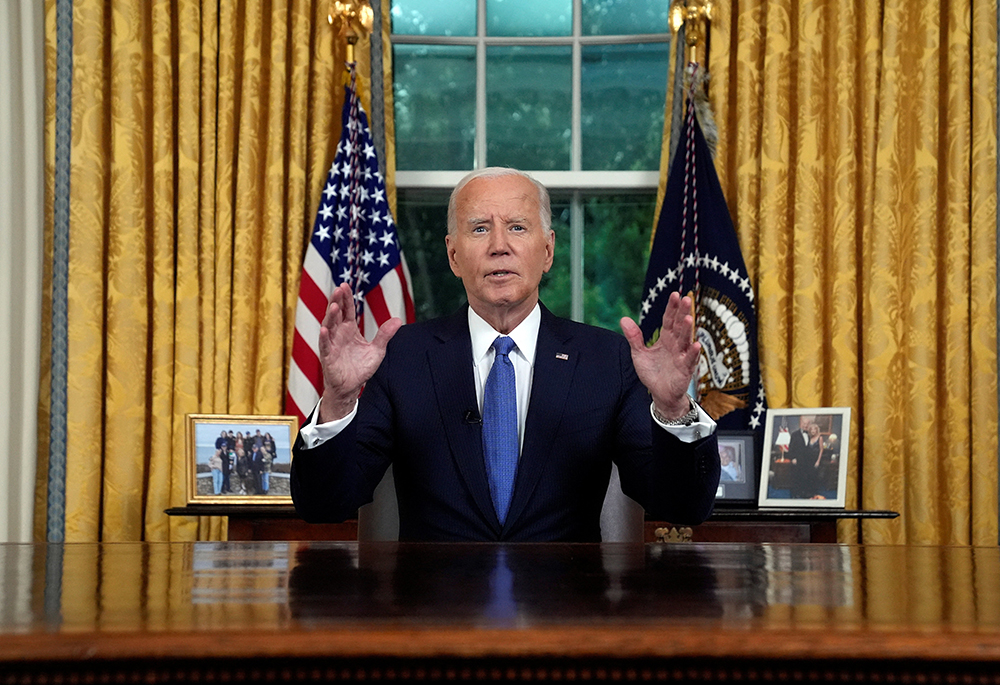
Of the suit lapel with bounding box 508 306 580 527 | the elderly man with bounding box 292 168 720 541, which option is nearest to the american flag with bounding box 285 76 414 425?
the elderly man with bounding box 292 168 720 541

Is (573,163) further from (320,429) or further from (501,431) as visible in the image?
(320,429)

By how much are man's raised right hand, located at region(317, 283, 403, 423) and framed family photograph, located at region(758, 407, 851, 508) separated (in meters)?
1.96

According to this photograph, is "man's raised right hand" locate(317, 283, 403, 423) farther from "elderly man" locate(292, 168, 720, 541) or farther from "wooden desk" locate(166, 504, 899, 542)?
"wooden desk" locate(166, 504, 899, 542)

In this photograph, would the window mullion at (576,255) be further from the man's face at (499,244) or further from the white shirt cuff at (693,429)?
the white shirt cuff at (693,429)

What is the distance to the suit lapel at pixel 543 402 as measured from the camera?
81.0 inches

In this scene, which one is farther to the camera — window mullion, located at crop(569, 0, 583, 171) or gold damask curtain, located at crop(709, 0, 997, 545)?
window mullion, located at crop(569, 0, 583, 171)

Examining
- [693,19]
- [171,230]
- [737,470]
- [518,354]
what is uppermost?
[693,19]

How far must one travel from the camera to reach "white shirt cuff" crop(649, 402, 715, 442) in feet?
5.85

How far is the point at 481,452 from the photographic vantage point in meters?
2.09

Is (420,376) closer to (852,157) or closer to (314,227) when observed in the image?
(314,227)

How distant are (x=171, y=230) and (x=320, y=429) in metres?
2.17

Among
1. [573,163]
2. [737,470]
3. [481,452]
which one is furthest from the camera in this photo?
[573,163]

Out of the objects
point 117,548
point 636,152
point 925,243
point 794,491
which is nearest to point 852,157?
point 925,243

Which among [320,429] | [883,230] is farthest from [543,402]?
[883,230]
